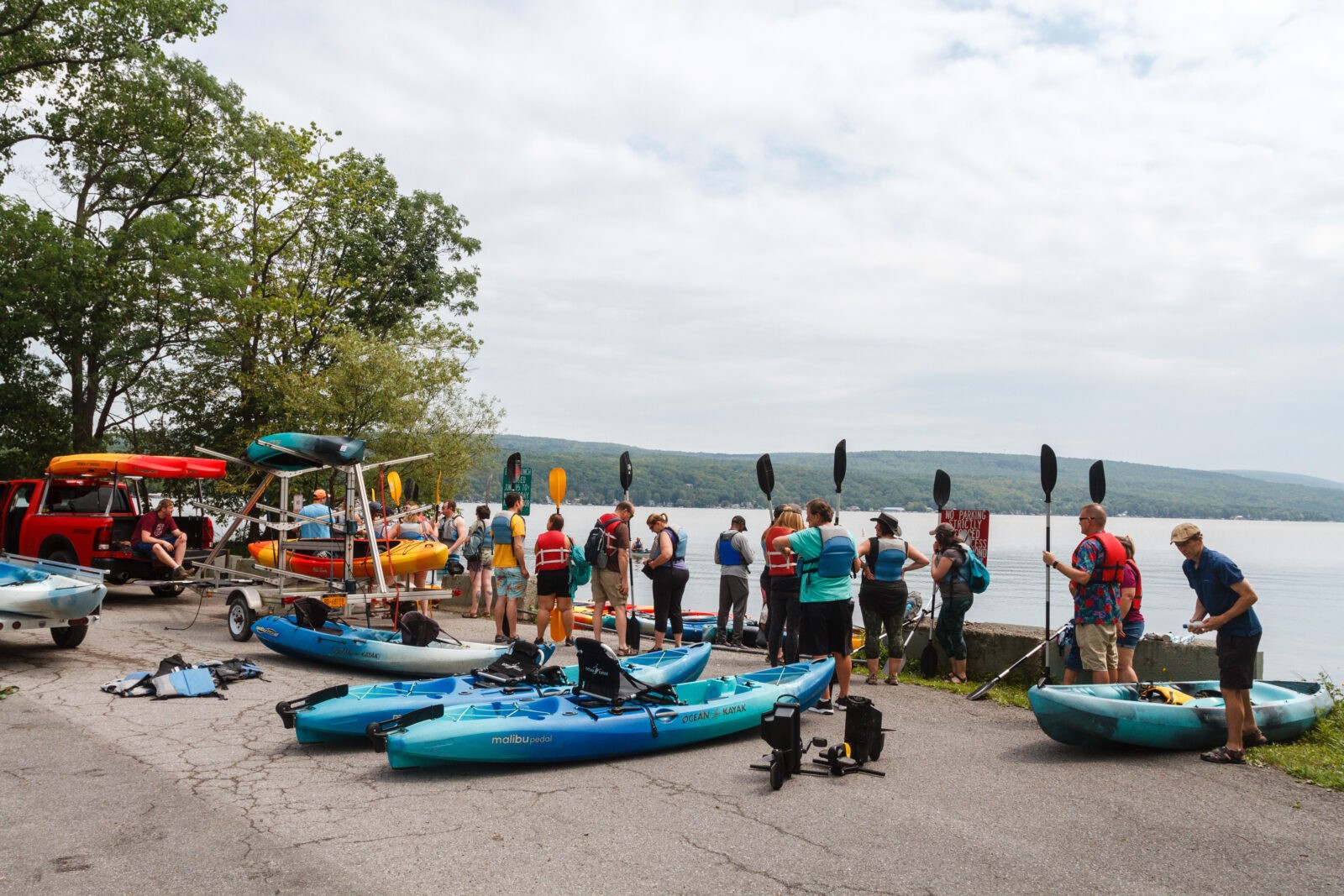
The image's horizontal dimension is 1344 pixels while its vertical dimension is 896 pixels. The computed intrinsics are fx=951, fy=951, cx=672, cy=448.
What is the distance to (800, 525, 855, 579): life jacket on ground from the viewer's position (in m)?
8.42

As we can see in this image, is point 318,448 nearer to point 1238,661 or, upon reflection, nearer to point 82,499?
point 82,499

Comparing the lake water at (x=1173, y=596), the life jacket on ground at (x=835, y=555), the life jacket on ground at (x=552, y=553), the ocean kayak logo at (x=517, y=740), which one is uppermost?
the life jacket on ground at (x=835, y=555)

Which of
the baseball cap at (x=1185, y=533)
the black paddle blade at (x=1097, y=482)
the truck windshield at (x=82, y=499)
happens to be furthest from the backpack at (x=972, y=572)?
the truck windshield at (x=82, y=499)

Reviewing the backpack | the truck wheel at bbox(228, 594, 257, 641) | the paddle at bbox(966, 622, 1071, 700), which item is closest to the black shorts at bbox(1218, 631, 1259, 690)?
the paddle at bbox(966, 622, 1071, 700)

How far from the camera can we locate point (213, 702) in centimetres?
842

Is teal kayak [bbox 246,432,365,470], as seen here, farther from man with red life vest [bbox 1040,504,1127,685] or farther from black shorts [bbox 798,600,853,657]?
man with red life vest [bbox 1040,504,1127,685]

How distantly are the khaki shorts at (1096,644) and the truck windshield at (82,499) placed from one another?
14679 mm

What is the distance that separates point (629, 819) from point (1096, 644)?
4.94 meters

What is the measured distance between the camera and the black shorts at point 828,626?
28.1 ft

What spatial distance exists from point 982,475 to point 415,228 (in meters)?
165

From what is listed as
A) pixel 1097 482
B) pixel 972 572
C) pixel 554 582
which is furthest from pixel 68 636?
pixel 1097 482

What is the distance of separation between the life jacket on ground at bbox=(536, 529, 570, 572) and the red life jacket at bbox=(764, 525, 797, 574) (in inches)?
107

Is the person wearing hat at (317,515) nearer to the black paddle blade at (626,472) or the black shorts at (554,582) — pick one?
the black paddle blade at (626,472)

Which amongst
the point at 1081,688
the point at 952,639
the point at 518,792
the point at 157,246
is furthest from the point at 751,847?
the point at 157,246
